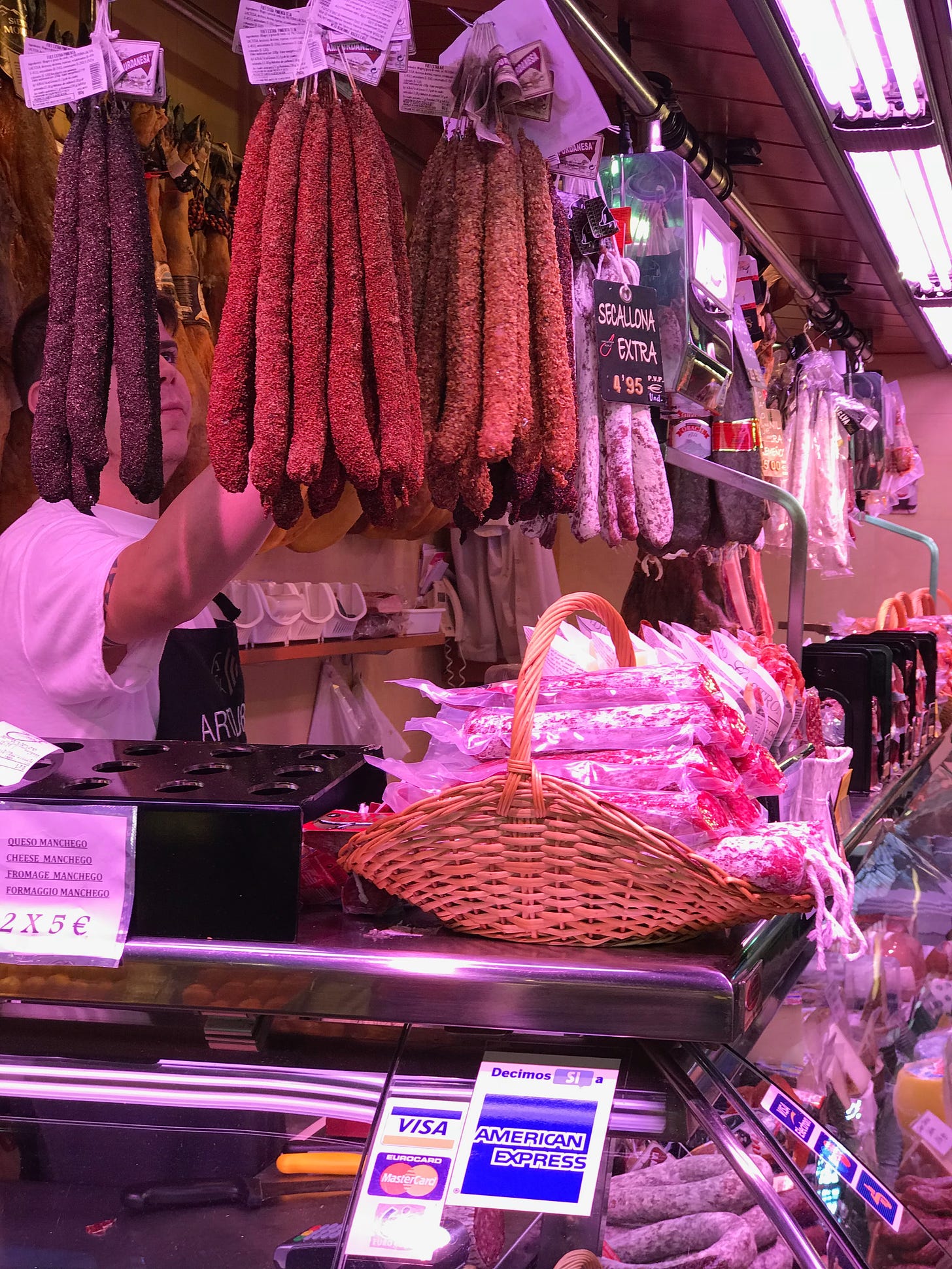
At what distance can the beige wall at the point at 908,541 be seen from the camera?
7.90 metres

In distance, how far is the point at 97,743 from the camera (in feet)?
5.42

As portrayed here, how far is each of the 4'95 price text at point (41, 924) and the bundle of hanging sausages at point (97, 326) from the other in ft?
1.74

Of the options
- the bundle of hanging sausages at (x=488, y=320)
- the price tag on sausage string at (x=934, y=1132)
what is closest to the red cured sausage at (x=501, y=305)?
the bundle of hanging sausages at (x=488, y=320)

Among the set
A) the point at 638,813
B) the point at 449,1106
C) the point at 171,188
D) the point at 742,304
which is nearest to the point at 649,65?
the point at 742,304

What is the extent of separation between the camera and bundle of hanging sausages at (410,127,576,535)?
161 centimetres

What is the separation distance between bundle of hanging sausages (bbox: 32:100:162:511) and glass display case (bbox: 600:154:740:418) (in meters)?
1.44

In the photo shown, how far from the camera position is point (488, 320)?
63.9 inches

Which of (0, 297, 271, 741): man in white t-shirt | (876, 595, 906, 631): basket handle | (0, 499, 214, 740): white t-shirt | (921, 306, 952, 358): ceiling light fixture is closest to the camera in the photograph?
(0, 297, 271, 741): man in white t-shirt

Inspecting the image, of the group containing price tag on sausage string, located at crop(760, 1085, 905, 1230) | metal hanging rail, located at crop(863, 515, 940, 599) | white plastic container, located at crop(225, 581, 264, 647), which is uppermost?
metal hanging rail, located at crop(863, 515, 940, 599)

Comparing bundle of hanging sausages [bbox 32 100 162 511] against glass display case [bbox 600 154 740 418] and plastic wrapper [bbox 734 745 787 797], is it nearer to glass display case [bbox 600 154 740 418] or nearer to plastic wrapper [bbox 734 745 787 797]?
plastic wrapper [bbox 734 745 787 797]

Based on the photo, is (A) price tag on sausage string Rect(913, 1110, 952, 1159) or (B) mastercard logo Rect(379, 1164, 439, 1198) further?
(A) price tag on sausage string Rect(913, 1110, 952, 1159)

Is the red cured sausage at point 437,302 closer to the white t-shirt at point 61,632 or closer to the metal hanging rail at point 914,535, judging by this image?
the white t-shirt at point 61,632

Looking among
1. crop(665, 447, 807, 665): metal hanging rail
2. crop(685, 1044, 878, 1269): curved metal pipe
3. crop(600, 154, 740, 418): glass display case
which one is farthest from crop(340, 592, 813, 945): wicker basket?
crop(600, 154, 740, 418): glass display case

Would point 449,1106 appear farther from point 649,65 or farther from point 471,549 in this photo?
point 471,549
